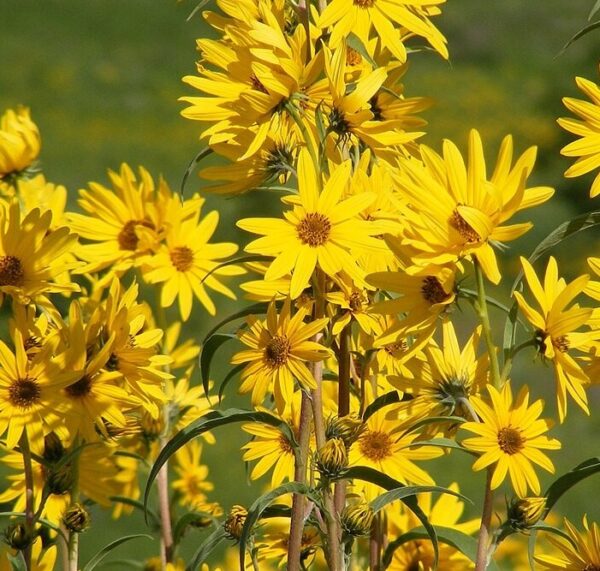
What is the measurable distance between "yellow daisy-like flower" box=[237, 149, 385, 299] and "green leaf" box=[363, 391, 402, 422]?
0.19 m

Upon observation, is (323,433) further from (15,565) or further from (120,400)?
(15,565)

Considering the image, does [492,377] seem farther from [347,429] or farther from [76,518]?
[76,518]

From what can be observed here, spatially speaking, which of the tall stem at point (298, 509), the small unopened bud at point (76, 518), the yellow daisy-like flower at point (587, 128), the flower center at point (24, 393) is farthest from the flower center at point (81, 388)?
the yellow daisy-like flower at point (587, 128)

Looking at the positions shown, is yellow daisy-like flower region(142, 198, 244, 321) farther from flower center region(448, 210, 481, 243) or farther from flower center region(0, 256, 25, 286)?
flower center region(448, 210, 481, 243)

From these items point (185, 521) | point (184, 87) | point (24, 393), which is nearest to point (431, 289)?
point (24, 393)

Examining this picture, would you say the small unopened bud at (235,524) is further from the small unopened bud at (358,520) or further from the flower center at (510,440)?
the flower center at (510,440)

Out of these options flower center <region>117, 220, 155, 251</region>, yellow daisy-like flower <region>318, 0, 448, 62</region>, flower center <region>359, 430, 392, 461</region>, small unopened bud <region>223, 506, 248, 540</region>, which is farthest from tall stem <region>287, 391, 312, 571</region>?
flower center <region>117, 220, 155, 251</region>

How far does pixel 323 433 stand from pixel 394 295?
0.67 ft

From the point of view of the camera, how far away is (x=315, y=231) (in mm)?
1347

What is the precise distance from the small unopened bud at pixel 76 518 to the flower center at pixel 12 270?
31 centimetres

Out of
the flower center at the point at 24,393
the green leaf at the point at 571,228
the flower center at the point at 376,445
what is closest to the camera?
the green leaf at the point at 571,228

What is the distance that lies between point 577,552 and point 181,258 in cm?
96

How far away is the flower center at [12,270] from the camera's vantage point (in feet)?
4.97

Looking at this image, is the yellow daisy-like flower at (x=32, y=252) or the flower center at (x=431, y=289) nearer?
the flower center at (x=431, y=289)
